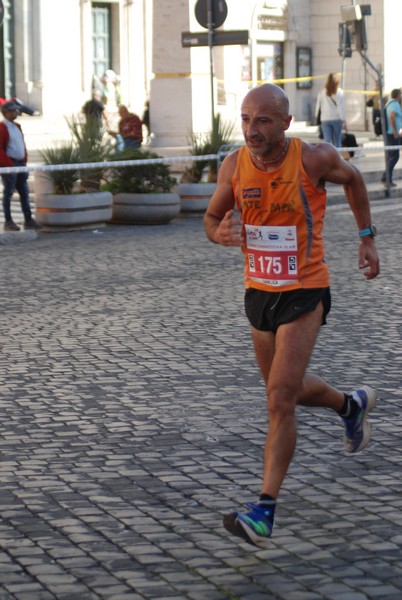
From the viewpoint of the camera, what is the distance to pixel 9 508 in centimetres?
546

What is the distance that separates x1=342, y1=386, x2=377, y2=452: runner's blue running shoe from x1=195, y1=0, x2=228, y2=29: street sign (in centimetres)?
1694

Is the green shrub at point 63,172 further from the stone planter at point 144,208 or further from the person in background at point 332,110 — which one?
the person in background at point 332,110

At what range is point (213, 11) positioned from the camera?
2231 centimetres

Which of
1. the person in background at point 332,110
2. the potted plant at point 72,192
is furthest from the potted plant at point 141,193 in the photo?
the person in background at point 332,110

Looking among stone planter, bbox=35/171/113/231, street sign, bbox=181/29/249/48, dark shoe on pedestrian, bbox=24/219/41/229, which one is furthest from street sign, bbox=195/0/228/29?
dark shoe on pedestrian, bbox=24/219/41/229

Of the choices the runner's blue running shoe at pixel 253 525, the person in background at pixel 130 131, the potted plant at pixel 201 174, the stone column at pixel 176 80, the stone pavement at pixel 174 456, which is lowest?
the stone pavement at pixel 174 456

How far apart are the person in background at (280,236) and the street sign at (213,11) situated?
56.1 feet

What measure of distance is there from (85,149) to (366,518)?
44.5ft

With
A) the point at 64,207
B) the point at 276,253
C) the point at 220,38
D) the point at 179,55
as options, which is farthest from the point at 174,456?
the point at 179,55

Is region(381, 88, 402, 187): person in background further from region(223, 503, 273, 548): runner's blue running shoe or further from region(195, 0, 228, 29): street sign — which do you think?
region(223, 503, 273, 548): runner's blue running shoe

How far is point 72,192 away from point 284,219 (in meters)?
13.1

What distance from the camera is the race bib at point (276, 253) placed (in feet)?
17.5

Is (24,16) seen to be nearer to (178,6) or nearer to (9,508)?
(178,6)

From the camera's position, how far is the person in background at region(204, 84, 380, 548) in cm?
518
